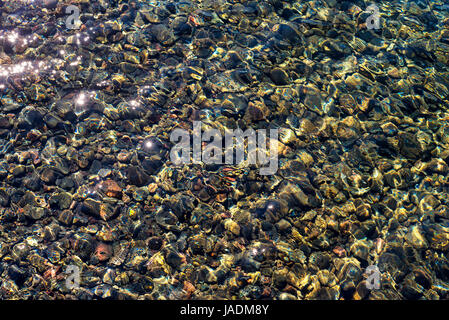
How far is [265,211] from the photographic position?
4266 mm

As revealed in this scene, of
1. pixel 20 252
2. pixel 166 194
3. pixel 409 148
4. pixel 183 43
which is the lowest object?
pixel 20 252

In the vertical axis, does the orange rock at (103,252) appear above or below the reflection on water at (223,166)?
below

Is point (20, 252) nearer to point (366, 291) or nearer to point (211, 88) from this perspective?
point (211, 88)

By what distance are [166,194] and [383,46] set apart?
12.6 ft

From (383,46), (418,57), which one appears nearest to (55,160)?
(383,46)

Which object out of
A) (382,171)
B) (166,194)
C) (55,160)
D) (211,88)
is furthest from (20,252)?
(382,171)

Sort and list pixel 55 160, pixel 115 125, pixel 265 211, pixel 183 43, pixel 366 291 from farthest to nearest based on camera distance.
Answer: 1. pixel 183 43
2. pixel 115 125
3. pixel 55 160
4. pixel 265 211
5. pixel 366 291

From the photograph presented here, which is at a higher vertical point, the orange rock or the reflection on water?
the reflection on water

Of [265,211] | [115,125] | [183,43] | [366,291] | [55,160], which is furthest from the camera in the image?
[183,43]

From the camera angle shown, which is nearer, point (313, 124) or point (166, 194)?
point (166, 194)

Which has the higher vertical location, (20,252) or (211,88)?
(211,88)

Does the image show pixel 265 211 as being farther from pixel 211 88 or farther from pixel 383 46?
pixel 383 46

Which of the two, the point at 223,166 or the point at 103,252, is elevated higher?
the point at 223,166

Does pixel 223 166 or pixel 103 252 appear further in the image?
pixel 223 166
